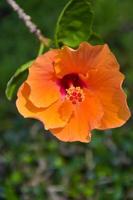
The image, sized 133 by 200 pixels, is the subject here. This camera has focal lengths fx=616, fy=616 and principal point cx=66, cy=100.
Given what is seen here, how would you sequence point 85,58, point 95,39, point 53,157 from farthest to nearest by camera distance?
point 53,157 → point 95,39 → point 85,58

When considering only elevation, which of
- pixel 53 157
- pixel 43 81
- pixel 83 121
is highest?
pixel 43 81

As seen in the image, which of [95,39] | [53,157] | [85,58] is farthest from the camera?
[53,157]

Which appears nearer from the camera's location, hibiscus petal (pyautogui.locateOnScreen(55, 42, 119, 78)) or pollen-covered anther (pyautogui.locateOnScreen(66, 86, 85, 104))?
hibiscus petal (pyautogui.locateOnScreen(55, 42, 119, 78))

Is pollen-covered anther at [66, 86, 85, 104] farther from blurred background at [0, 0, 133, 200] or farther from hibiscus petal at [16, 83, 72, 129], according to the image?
blurred background at [0, 0, 133, 200]

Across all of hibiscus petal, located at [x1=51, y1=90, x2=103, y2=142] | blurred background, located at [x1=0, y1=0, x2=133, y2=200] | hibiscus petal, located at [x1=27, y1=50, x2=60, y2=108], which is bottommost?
blurred background, located at [x1=0, y1=0, x2=133, y2=200]

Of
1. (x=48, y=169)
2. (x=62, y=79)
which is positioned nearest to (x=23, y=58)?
(x=48, y=169)

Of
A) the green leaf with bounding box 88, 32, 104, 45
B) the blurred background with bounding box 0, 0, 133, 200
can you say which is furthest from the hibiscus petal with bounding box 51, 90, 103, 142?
the blurred background with bounding box 0, 0, 133, 200

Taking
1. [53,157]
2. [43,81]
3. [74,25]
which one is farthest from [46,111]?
[53,157]

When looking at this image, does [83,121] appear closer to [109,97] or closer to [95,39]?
[109,97]
